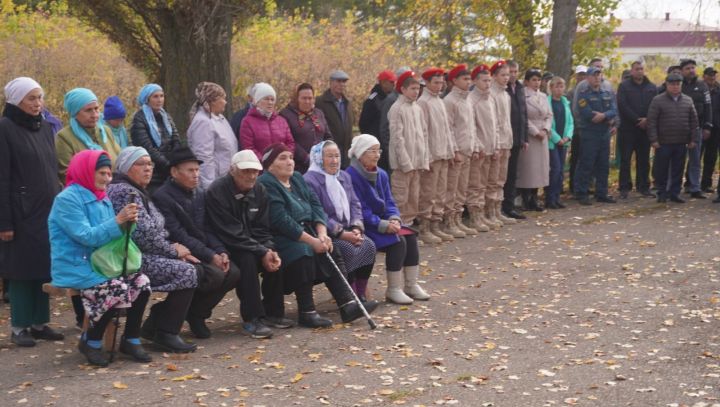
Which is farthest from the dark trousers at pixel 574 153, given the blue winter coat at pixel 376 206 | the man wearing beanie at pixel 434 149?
the blue winter coat at pixel 376 206

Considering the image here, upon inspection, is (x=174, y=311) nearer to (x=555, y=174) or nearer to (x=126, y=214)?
(x=126, y=214)

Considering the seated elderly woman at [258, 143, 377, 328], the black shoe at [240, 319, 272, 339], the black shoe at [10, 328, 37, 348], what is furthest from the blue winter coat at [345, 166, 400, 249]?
the black shoe at [10, 328, 37, 348]

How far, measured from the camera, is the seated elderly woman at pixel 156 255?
723 cm

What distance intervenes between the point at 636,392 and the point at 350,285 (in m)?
3.15

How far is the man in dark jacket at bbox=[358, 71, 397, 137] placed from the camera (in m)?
12.6

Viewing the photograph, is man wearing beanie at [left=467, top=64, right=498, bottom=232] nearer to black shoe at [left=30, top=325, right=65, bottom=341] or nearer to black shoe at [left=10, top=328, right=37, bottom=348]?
black shoe at [left=30, top=325, right=65, bottom=341]

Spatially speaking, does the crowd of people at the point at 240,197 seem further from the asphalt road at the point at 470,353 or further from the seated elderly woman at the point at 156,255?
the asphalt road at the point at 470,353

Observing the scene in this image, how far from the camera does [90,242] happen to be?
6762 millimetres

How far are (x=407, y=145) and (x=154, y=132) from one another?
3405 millimetres

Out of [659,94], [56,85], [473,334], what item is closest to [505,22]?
[659,94]

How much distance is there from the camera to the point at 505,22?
68.8ft

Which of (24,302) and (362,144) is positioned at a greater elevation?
(362,144)

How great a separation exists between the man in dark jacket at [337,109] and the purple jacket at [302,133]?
0.87 m

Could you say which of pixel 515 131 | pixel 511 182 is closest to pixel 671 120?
pixel 515 131
